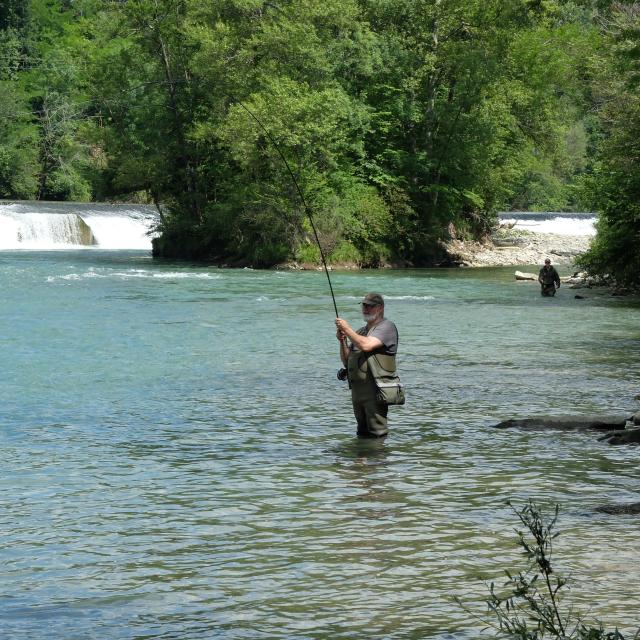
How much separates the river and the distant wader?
314 mm

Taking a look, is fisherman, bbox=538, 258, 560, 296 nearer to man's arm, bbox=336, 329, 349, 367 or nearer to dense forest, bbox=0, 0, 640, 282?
dense forest, bbox=0, 0, 640, 282

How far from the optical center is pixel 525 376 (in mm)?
18188

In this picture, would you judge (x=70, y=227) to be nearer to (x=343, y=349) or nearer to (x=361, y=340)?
(x=343, y=349)

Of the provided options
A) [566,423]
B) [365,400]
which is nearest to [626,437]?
[566,423]

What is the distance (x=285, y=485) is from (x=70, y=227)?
56.9 metres

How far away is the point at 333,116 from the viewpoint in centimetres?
4909

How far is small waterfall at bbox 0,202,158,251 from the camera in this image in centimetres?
6369

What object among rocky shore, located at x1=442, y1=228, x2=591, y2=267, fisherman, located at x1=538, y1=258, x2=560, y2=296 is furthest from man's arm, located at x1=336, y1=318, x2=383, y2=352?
rocky shore, located at x1=442, y1=228, x2=591, y2=267

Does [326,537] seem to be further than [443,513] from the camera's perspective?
No

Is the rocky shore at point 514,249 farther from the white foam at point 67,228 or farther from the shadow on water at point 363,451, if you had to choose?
the shadow on water at point 363,451

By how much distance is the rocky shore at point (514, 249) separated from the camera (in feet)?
182

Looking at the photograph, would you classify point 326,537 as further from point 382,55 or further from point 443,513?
point 382,55

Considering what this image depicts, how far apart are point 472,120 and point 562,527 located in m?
46.5

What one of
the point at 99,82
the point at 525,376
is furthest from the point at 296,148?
the point at 525,376
